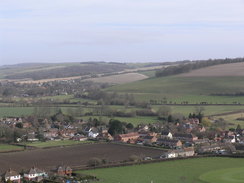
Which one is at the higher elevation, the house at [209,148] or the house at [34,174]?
the house at [34,174]

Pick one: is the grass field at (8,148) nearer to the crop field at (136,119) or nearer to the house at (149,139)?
the house at (149,139)

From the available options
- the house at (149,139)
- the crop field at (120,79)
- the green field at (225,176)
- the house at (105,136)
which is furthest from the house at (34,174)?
the crop field at (120,79)

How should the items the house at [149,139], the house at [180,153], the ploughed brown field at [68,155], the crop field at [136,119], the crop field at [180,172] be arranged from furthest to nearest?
the crop field at [136,119] < the house at [149,139] < the house at [180,153] < the ploughed brown field at [68,155] < the crop field at [180,172]

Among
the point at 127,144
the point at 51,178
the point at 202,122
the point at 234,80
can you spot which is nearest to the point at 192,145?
the point at 127,144

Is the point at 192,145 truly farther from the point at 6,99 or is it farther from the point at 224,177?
the point at 6,99

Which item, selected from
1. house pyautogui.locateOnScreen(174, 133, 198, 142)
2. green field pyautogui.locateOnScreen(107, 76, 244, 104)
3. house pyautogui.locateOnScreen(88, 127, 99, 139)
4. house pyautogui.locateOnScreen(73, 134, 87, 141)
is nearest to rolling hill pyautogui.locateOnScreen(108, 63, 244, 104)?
green field pyautogui.locateOnScreen(107, 76, 244, 104)

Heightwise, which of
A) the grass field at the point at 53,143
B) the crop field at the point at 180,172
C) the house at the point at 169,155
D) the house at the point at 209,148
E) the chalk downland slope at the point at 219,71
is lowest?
the grass field at the point at 53,143

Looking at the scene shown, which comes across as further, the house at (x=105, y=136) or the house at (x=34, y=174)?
the house at (x=105, y=136)
